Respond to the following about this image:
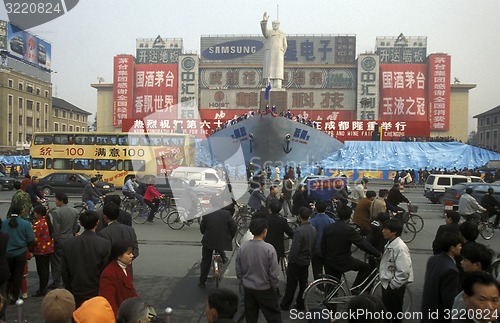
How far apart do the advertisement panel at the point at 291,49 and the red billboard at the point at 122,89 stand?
12.7 m

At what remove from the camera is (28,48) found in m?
67.9

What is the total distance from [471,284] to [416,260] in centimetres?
694

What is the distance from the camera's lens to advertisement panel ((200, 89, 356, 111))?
64.9 m

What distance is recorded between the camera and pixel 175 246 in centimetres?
1070

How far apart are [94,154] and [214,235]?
22473 mm

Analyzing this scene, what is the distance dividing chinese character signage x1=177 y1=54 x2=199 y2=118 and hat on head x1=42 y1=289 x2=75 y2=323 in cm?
6505

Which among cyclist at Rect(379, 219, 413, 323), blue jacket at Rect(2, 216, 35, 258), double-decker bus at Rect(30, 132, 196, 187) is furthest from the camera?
double-decker bus at Rect(30, 132, 196, 187)

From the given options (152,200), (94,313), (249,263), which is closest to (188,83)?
(152,200)

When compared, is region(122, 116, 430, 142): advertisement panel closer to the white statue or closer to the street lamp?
the white statue

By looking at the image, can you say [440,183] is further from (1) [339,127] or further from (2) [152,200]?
(1) [339,127]

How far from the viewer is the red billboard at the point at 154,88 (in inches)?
2680

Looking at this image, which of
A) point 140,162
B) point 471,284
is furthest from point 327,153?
point 471,284

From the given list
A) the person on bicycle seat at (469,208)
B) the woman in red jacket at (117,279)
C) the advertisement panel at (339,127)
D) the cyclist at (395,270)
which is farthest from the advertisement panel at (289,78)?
the woman in red jacket at (117,279)

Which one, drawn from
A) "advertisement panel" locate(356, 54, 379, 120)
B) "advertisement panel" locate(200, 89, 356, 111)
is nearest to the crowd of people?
"advertisement panel" locate(356, 54, 379, 120)
